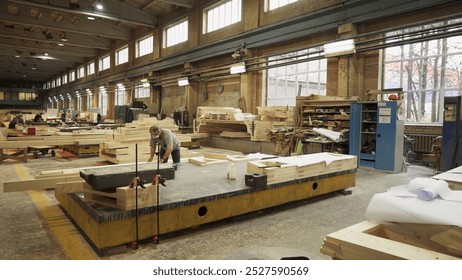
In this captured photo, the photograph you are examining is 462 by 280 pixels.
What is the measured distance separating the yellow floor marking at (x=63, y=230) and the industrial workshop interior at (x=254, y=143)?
3cm

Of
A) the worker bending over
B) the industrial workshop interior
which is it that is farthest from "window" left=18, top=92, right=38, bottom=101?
the worker bending over

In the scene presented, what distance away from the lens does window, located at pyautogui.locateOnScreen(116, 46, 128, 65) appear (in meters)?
23.1

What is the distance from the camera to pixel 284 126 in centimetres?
1038

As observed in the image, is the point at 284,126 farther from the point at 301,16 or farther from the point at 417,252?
the point at 417,252

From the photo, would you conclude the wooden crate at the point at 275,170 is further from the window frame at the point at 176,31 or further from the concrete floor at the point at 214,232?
the window frame at the point at 176,31

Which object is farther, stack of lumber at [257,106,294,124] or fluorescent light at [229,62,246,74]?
fluorescent light at [229,62,246,74]

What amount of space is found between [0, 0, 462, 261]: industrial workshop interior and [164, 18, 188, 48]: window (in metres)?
0.13

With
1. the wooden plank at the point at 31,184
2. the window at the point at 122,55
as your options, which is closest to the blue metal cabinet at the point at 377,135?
the wooden plank at the point at 31,184

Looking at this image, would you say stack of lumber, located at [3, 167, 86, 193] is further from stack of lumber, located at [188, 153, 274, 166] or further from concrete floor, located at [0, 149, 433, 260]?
stack of lumber, located at [188, 153, 274, 166]

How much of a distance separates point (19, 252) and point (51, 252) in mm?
298

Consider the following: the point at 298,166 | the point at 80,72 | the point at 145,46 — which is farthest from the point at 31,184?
the point at 80,72

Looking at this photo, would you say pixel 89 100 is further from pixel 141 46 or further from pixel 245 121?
pixel 245 121

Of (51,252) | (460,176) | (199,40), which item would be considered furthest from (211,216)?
(199,40)

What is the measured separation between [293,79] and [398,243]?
12.0 m
